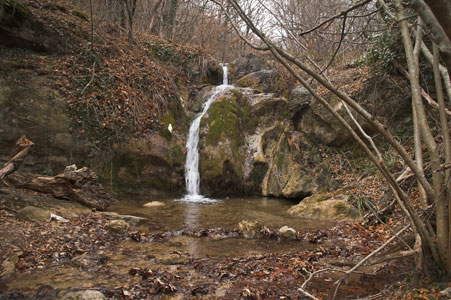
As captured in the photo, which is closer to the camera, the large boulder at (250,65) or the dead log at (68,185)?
the dead log at (68,185)

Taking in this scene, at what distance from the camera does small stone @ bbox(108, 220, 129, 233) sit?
455 centimetres

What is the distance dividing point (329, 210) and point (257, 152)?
4.31 metres

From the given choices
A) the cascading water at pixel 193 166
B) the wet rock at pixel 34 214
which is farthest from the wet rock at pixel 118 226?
the cascading water at pixel 193 166

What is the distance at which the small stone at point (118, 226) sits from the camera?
4555mm

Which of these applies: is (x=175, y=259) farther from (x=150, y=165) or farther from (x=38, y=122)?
(x=38, y=122)

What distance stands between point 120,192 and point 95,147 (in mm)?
1544

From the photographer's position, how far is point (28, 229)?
12.4 ft

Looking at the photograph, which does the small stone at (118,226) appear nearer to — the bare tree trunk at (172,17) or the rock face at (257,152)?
the rock face at (257,152)

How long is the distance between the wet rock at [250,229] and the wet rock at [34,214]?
10.4 ft

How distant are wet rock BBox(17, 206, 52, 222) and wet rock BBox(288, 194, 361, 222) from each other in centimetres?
503

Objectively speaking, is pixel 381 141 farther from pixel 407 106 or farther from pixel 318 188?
pixel 318 188

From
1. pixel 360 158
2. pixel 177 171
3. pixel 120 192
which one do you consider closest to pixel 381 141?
pixel 360 158

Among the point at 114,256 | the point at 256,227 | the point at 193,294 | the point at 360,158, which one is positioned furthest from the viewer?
the point at 360,158

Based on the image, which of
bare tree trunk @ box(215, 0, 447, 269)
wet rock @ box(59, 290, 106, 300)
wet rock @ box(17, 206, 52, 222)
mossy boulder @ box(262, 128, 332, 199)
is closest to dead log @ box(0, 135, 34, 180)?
wet rock @ box(17, 206, 52, 222)
